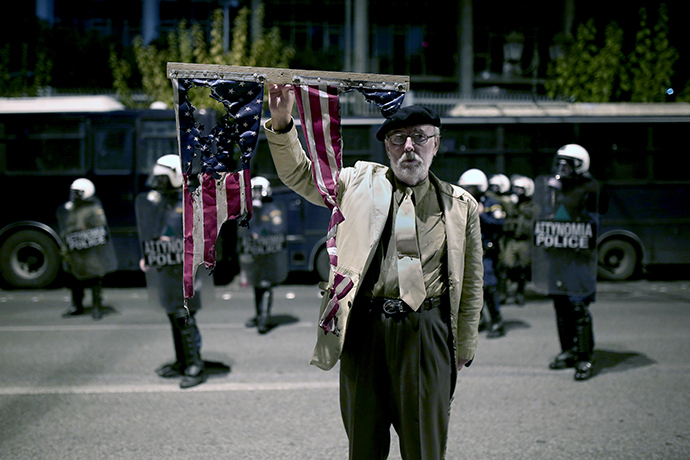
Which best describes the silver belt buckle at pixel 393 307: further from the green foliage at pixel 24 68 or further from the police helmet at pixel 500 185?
the green foliage at pixel 24 68

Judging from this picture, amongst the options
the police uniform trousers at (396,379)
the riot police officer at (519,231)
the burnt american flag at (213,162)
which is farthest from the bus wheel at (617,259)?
the burnt american flag at (213,162)

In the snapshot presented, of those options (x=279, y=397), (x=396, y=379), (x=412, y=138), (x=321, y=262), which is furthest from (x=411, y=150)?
(x=321, y=262)

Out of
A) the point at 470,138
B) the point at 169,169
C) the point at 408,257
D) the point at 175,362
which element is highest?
the point at 470,138

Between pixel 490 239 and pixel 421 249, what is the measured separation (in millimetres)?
4863

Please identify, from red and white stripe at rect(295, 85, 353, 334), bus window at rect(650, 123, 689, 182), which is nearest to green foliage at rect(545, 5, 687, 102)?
bus window at rect(650, 123, 689, 182)

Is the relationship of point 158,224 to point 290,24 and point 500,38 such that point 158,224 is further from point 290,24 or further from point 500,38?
point 500,38

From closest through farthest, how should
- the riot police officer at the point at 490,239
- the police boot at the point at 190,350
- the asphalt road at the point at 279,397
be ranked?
the asphalt road at the point at 279,397, the police boot at the point at 190,350, the riot police officer at the point at 490,239

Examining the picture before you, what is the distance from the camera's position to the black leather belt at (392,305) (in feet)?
8.59

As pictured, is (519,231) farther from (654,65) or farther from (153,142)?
(654,65)

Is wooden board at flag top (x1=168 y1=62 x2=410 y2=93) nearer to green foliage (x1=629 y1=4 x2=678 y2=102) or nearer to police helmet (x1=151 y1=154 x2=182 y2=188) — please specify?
police helmet (x1=151 y1=154 x2=182 y2=188)

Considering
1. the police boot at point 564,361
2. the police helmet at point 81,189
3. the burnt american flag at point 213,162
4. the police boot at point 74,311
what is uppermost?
the police helmet at point 81,189

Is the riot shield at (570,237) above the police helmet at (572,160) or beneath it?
beneath

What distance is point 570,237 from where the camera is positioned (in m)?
5.66

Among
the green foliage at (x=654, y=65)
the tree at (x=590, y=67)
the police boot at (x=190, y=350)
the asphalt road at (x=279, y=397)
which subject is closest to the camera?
the asphalt road at (x=279, y=397)
